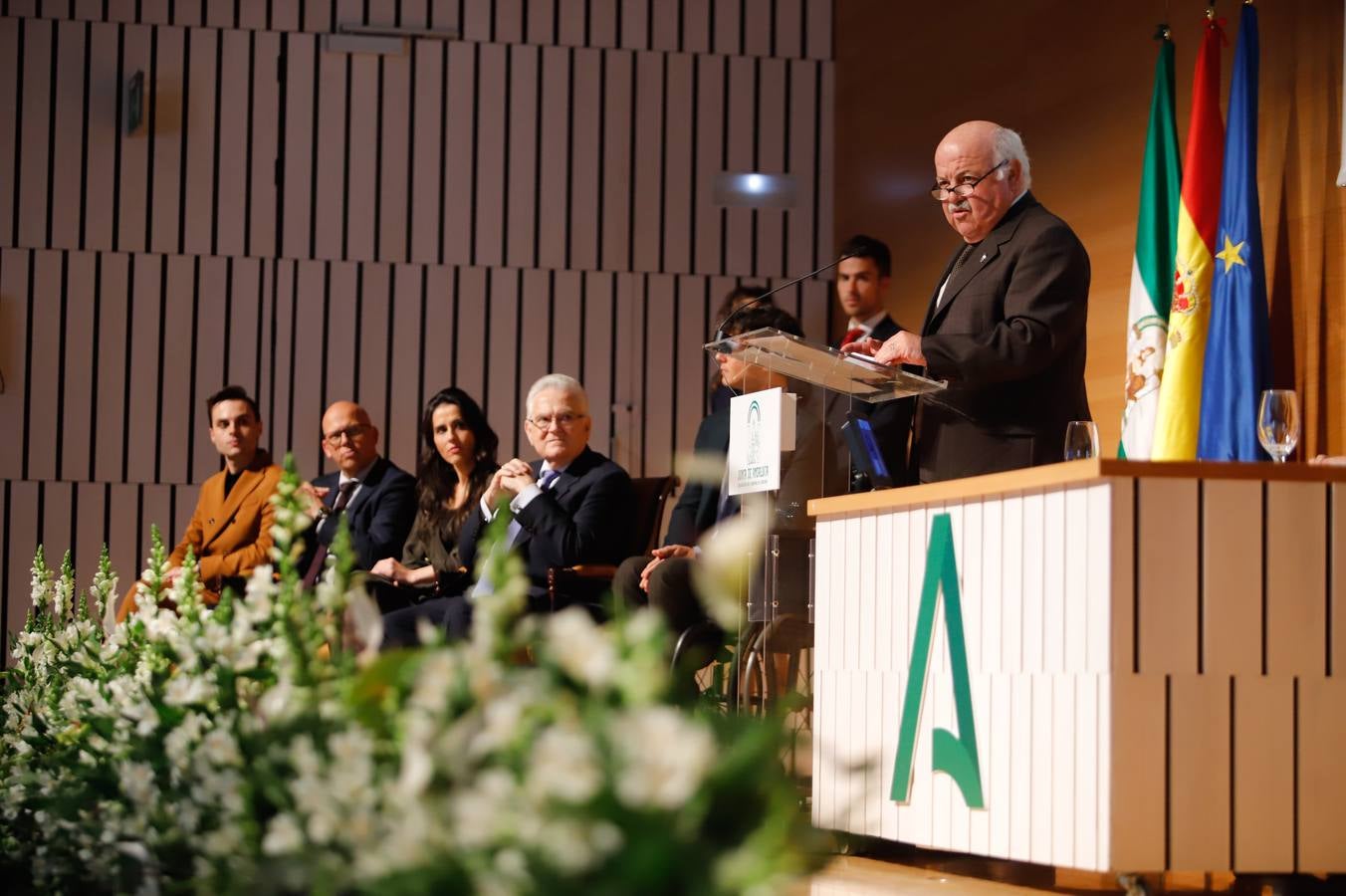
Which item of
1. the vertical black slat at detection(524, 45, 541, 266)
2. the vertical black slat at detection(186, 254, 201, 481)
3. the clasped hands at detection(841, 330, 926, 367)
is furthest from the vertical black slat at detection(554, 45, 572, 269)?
the clasped hands at detection(841, 330, 926, 367)

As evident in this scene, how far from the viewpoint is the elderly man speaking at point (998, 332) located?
323 centimetres

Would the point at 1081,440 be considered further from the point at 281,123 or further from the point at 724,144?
the point at 281,123

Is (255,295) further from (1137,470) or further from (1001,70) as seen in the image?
(1137,470)

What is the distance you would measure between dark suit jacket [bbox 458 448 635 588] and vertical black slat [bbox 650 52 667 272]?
3237 mm

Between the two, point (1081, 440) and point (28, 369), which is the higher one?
point (28, 369)

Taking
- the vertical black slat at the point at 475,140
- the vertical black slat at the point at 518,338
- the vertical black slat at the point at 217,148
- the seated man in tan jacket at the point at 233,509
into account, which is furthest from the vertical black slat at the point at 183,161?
the seated man in tan jacket at the point at 233,509

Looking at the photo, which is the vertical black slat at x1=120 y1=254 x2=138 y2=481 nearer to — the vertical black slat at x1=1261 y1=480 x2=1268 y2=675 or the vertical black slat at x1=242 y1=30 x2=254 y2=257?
the vertical black slat at x1=242 y1=30 x2=254 y2=257

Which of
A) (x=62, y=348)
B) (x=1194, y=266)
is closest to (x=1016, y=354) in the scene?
(x=1194, y=266)

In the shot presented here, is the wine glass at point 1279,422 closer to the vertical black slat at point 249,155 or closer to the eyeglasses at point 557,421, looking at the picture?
the eyeglasses at point 557,421

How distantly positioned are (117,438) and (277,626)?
6.06m

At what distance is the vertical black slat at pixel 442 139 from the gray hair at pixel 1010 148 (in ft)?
15.0

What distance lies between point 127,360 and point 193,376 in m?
0.31

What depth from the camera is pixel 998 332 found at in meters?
3.25

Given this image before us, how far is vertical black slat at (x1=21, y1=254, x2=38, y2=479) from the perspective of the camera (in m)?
7.42
